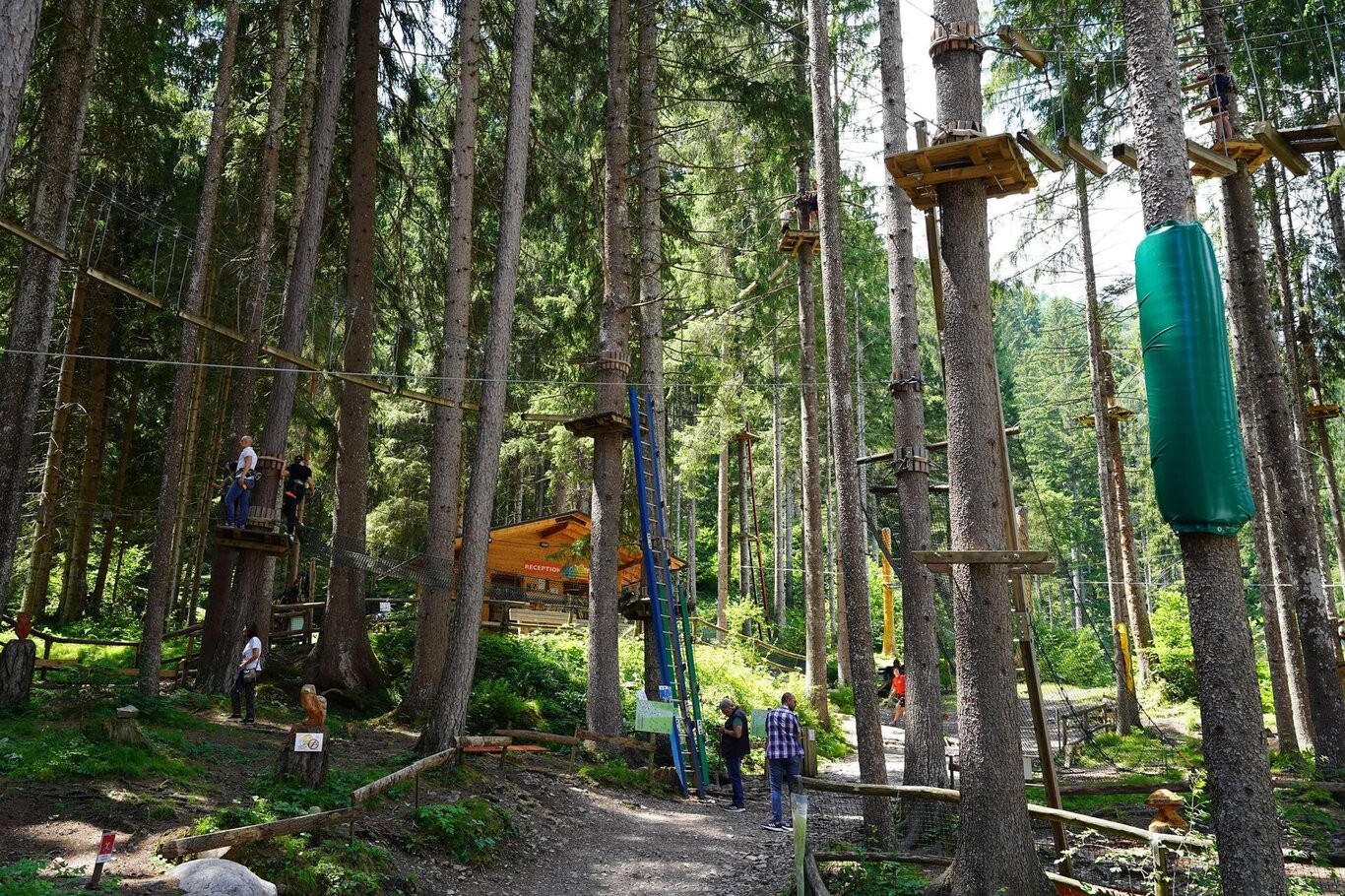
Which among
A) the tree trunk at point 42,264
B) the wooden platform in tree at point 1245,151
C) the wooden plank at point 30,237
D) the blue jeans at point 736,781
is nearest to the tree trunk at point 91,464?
the tree trunk at point 42,264

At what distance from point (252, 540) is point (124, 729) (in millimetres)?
3720

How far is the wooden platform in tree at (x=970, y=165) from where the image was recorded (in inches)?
255

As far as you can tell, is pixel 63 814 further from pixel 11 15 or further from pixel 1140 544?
pixel 1140 544

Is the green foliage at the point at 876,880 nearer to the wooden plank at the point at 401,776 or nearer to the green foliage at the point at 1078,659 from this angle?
the wooden plank at the point at 401,776

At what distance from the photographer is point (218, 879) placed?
18.5 ft

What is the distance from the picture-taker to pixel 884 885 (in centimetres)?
698

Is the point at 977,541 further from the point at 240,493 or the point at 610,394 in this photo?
the point at 240,493

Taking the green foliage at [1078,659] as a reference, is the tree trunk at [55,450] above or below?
above

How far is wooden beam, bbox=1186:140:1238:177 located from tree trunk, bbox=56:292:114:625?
66.7 ft

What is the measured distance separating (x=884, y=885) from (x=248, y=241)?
51.1ft

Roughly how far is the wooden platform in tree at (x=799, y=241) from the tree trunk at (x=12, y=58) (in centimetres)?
1172

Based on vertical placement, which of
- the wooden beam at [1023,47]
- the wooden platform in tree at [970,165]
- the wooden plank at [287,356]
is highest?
the wooden beam at [1023,47]

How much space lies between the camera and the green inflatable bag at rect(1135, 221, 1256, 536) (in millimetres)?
5590

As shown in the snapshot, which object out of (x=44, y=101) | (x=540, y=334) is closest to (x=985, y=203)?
(x=540, y=334)
